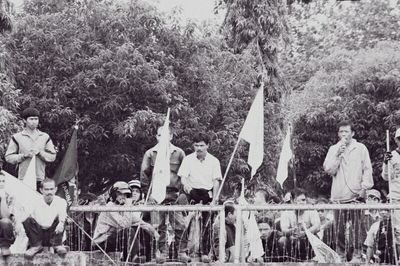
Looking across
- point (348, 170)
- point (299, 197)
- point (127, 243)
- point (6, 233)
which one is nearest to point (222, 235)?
point (127, 243)

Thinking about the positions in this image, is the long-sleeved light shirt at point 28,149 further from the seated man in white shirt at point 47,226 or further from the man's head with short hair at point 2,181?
the seated man in white shirt at point 47,226

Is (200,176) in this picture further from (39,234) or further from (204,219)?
(39,234)

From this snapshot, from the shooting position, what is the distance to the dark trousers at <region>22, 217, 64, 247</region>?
11.1 meters

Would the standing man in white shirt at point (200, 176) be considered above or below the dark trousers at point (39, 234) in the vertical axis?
above

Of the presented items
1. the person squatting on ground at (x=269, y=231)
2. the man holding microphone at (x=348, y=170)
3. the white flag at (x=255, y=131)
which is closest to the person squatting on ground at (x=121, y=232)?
the person squatting on ground at (x=269, y=231)

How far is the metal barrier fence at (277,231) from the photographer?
11.5 meters

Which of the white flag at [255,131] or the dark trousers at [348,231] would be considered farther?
the white flag at [255,131]

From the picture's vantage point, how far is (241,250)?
38.4ft

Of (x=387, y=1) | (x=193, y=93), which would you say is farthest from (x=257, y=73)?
(x=387, y=1)

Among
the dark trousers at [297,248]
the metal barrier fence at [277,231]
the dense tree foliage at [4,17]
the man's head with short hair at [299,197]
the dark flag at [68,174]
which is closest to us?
the metal barrier fence at [277,231]

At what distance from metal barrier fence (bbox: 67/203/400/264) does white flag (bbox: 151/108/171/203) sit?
0.85ft

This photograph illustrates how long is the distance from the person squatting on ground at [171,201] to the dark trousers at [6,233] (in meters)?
1.86

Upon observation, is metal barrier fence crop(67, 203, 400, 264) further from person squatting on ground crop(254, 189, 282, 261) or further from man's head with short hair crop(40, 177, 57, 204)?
man's head with short hair crop(40, 177, 57, 204)

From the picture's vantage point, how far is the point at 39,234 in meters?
11.1
